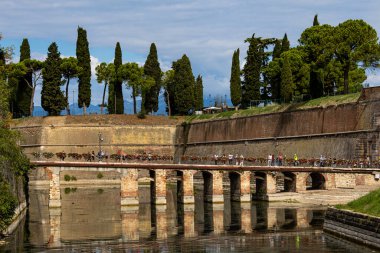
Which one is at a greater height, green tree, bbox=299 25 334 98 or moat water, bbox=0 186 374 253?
green tree, bbox=299 25 334 98

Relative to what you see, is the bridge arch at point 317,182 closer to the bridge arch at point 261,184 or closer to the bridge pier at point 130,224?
the bridge arch at point 261,184

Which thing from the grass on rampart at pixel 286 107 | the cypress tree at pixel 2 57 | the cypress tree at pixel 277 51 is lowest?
the grass on rampart at pixel 286 107

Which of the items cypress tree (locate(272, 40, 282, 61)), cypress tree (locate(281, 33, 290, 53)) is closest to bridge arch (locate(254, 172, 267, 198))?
cypress tree (locate(281, 33, 290, 53))

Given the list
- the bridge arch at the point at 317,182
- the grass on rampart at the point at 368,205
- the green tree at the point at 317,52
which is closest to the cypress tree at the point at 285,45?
the green tree at the point at 317,52

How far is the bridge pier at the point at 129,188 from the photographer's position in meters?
56.8

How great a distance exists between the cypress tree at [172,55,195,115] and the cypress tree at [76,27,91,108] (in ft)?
36.6

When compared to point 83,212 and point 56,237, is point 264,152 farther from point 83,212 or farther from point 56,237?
point 56,237

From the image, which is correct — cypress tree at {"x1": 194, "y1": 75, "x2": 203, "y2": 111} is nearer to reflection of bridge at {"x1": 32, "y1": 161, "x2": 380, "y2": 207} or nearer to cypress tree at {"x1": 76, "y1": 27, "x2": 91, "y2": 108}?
cypress tree at {"x1": 76, "y1": 27, "x2": 91, "y2": 108}

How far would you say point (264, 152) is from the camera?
80.6 meters

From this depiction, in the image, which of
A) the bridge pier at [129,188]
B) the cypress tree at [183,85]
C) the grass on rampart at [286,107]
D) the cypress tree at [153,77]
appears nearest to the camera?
A: the bridge pier at [129,188]

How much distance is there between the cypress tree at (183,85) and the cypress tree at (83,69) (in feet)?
36.6

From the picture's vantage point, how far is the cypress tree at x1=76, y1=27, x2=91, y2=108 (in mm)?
94438

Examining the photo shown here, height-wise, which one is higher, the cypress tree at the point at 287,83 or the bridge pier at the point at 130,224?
the cypress tree at the point at 287,83

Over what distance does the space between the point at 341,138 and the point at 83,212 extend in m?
25.8
